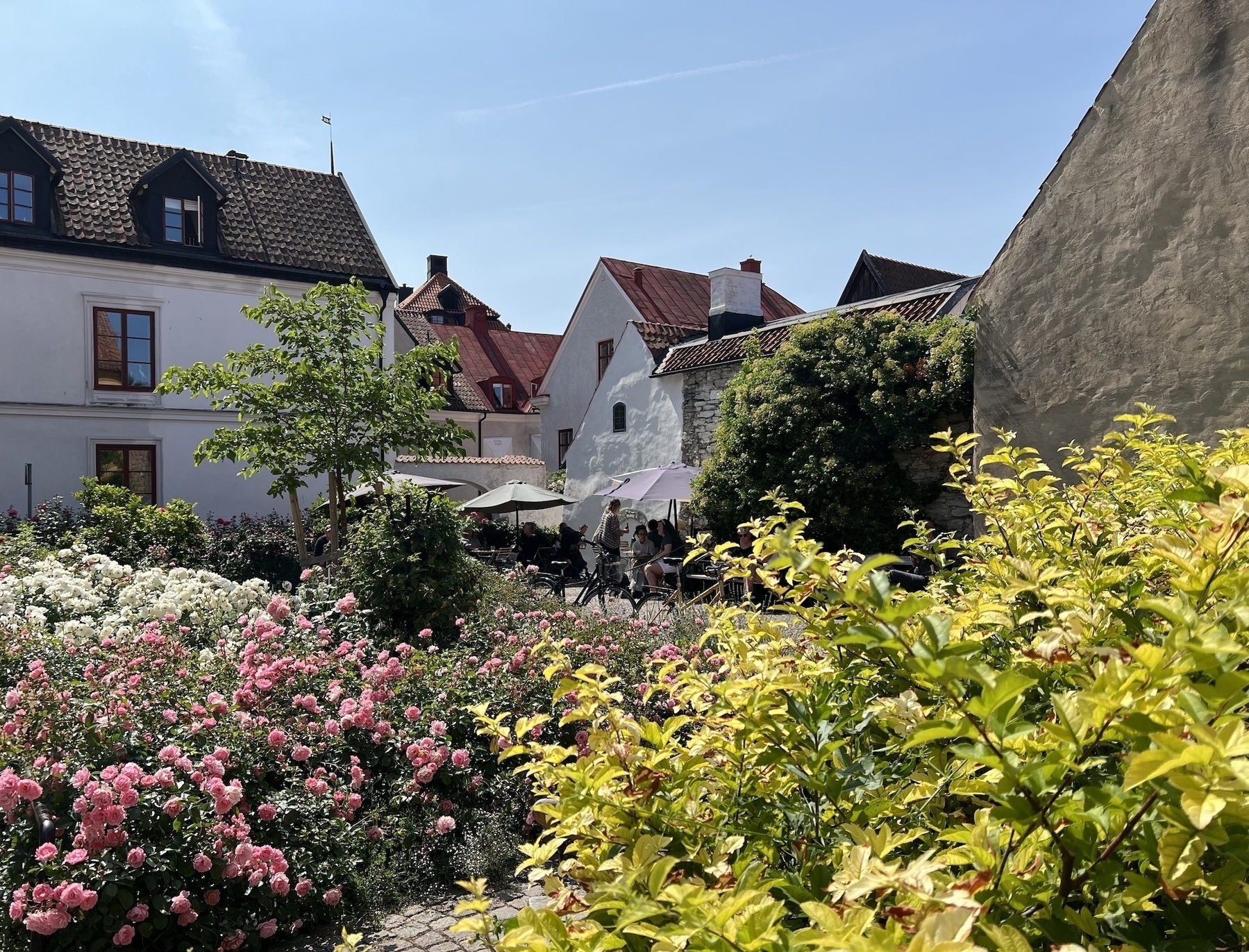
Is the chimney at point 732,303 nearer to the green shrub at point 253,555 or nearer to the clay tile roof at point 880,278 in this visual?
the clay tile roof at point 880,278

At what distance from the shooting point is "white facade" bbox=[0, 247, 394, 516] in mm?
20172

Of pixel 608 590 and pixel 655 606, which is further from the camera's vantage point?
pixel 608 590

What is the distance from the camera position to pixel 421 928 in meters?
4.03

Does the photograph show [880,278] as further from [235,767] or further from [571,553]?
[235,767]

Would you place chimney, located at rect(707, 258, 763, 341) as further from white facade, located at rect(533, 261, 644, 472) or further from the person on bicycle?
the person on bicycle

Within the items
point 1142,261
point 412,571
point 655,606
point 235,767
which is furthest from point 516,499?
point 235,767

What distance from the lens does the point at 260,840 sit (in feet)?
13.4

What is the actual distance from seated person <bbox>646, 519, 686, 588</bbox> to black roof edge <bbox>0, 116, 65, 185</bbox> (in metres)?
14.8

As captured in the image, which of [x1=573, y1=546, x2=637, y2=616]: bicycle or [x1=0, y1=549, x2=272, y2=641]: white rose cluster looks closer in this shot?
[x1=0, y1=549, x2=272, y2=641]: white rose cluster

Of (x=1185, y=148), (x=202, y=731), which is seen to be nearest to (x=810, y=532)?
(x=1185, y=148)

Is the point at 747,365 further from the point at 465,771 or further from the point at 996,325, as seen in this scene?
the point at 465,771

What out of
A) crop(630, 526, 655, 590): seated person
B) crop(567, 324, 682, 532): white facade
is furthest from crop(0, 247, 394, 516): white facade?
crop(630, 526, 655, 590): seated person

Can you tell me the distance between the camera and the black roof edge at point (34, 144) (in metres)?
19.9

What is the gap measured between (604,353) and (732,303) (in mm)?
6551
